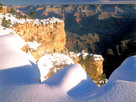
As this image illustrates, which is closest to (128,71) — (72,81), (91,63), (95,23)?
(72,81)

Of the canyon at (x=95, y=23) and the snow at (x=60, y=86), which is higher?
the snow at (x=60, y=86)

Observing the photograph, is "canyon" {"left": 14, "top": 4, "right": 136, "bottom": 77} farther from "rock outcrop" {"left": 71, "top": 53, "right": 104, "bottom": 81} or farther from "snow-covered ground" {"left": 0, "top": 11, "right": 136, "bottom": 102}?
"snow-covered ground" {"left": 0, "top": 11, "right": 136, "bottom": 102}

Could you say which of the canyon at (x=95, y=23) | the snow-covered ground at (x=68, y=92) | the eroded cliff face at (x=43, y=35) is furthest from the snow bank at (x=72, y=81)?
the canyon at (x=95, y=23)

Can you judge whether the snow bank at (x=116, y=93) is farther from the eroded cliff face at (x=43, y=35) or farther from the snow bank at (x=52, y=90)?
the eroded cliff face at (x=43, y=35)

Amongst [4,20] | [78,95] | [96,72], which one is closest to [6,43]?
[78,95]

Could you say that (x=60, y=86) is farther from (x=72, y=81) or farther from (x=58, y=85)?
(x=72, y=81)

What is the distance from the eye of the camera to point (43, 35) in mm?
13641

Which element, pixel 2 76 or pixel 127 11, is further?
pixel 127 11

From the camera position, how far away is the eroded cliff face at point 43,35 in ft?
38.1

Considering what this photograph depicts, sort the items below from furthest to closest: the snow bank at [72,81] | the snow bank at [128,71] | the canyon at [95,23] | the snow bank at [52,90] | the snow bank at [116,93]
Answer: the canyon at [95,23], the snow bank at [128,71], the snow bank at [72,81], the snow bank at [52,90], the snow bank at [116,93]

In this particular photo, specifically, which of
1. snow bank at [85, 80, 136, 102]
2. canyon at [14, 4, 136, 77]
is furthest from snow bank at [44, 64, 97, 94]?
canyon at [14, 4, 136, 77]

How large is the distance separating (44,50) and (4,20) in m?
2.90

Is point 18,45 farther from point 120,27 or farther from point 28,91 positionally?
point 120,27

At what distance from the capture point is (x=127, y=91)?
5.17 feet
